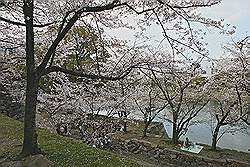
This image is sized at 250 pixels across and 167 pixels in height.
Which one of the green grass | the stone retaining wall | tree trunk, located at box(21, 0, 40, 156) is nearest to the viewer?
tree trunk, located at box(21, 0, 40, 156)

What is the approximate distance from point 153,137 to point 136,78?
2.62 meters

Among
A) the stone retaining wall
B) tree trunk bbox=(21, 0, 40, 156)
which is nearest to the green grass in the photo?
tree trunk bbox=(21, 0, 40, 156)

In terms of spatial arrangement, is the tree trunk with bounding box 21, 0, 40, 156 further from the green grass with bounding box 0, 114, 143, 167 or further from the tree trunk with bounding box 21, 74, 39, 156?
the green grass with bounding box 0, 114, 143, 167

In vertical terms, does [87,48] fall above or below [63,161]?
above

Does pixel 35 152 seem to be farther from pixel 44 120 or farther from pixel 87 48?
pixel 87 48

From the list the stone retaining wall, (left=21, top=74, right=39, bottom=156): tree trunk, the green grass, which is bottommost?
the stone retaining wall

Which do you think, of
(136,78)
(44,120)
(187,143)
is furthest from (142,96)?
(44,120)

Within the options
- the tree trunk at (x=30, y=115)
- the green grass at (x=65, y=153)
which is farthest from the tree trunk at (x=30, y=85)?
the green grass at (x=65, y=153)

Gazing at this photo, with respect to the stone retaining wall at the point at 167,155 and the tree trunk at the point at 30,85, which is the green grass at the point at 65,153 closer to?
the tree trunk at the point at 30,85

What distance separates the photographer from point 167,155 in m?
11.3

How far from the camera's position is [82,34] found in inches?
470

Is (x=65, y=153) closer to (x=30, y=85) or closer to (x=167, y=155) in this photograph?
(x=30, y=85)

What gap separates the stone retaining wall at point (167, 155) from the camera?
10023 mm

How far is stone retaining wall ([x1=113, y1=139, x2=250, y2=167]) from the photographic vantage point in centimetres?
1002
